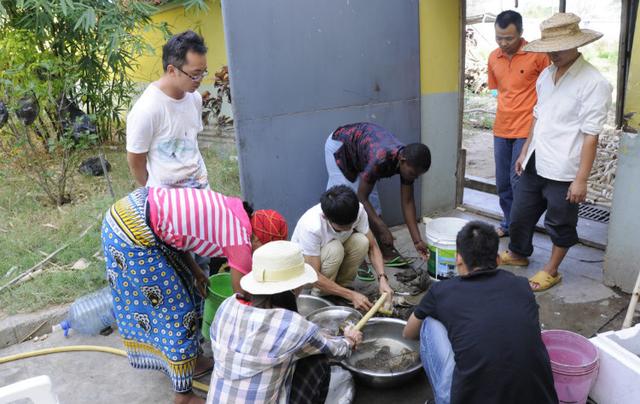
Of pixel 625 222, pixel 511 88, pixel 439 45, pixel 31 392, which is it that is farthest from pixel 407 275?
pixel 31 392

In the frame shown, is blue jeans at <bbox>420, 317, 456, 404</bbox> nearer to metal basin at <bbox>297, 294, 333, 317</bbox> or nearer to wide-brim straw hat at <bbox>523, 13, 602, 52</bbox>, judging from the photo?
metal basin at <bbox>297, 294, 333, 317</bbox>

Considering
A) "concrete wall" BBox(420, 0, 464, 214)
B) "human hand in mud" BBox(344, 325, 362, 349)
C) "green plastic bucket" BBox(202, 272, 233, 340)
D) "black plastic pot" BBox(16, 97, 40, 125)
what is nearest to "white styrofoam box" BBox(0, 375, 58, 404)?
"green plastic bucket" BBox(202, 272, 233, 340)

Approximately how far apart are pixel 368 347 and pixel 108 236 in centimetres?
150

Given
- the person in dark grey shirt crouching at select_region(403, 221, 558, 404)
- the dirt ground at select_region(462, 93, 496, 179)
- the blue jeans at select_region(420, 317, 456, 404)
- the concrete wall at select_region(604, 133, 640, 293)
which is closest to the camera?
the person in dark grey shirt crouching at select_region(403, 221, 558, 404)

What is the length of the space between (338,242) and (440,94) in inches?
81.4

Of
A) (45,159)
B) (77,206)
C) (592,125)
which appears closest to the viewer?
(592,125)

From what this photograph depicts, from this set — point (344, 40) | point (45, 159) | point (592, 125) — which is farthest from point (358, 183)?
point (45, 159)

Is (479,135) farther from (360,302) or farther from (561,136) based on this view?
(360,302)

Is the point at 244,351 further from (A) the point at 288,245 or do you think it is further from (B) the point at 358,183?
(B) the point at 358,183

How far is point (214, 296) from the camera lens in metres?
2.52

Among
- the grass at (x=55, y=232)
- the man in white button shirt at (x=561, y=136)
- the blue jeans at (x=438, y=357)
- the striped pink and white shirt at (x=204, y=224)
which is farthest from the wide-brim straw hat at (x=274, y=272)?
the grass at (x=55, y=232)

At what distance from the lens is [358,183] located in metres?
3.63

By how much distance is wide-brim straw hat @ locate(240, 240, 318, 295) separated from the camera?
179cm

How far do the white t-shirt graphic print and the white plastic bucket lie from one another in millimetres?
1566
